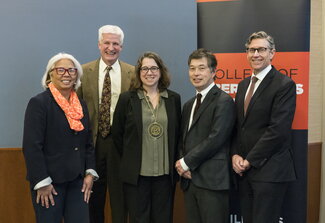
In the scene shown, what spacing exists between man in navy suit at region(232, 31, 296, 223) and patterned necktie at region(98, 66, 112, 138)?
1003 mm

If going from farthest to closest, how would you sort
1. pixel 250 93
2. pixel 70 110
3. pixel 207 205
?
pixel 250 93, pixel 207 205, pixel 70 110

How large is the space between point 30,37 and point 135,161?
73.6 inches

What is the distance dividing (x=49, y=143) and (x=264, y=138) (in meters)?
1.36

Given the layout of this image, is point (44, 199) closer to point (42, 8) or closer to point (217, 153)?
point (217, 153)

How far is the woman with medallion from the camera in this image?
7.83ft

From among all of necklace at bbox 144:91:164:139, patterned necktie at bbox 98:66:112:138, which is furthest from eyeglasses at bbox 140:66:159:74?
patterned necktie at bbox 98:66:112:138

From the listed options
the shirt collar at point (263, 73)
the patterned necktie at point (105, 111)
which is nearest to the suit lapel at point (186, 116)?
the shirt collar at point (263, 73)

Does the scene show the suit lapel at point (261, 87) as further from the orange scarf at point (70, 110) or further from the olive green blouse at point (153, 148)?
the orange scarf at point (70, 110)

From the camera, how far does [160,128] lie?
241 centimetres

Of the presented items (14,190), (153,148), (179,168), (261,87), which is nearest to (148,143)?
(153,148)

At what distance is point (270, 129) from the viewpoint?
2186 mm

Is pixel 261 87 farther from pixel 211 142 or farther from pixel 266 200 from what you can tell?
pixel 266 200

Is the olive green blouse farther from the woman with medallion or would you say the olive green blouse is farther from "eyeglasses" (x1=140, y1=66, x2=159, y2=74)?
"eyeglasses" (x1=140, y1=66, x2=159, y2=74)

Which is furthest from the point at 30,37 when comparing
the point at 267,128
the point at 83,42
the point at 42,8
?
the point at 267,128
